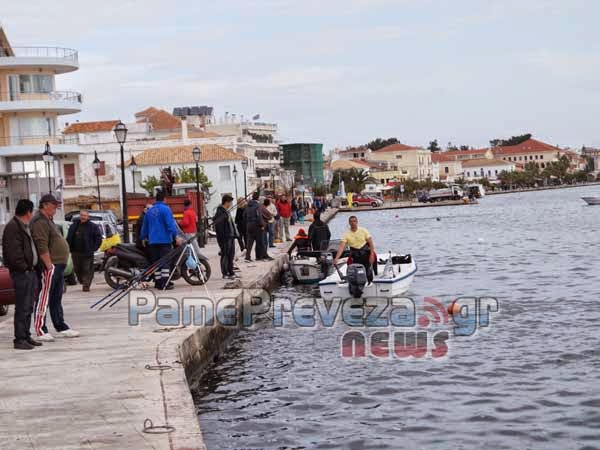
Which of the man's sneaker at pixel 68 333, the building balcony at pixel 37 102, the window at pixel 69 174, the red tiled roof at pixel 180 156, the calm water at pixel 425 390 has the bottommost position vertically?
the calm water at pixel 425 390

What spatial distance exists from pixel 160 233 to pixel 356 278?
13.0ft

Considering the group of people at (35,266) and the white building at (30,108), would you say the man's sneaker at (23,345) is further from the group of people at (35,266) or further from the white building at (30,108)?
the white building at (30,108)

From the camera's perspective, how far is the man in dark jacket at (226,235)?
73.1ft

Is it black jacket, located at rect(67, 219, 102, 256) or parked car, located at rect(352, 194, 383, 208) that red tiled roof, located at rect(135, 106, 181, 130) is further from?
black jacket, located at rect(67, 219, 102, 256)

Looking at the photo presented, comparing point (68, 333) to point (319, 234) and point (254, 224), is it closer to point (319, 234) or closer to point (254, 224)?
point (254, 224)

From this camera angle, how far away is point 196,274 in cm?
2127

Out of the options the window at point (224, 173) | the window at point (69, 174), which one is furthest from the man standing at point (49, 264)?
the window at point (224, 173)

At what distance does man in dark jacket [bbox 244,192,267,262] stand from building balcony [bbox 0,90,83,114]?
3989 cm

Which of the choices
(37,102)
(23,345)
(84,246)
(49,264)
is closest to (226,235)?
(84,246)

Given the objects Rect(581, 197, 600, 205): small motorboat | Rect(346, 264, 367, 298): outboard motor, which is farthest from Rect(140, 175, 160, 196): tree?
Rect(346, 264, 367, 298): outboard motor

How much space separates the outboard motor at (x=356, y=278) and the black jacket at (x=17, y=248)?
774 centimetres

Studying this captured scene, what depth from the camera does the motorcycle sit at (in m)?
20.8

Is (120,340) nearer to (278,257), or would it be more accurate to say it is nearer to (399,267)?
(399,267)

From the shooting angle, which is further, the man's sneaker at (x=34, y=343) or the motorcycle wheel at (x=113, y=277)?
the motorcycle wheel at (x=113, y=277)
